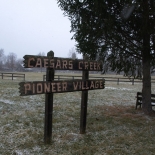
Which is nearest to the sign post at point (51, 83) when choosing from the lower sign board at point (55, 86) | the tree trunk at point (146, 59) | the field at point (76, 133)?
the lower sign board at point (55, 86)

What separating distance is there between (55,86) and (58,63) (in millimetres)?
592

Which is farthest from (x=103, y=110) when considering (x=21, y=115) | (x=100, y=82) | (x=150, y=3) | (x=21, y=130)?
(x=150, y=3)

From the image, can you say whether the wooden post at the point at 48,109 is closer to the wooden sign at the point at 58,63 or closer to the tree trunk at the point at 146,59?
the wooden sign at the point at 58,63

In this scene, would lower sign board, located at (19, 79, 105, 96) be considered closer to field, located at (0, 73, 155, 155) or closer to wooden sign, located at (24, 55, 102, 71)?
wooden sign, located at (24, 55, 102, 71)

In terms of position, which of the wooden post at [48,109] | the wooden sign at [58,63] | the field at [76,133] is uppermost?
the wooden sign at [58,63]

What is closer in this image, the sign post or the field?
the sign post

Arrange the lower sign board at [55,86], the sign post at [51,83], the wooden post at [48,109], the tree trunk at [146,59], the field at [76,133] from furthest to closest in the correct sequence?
the tree trunk at [146,59] < the wooden post at [48,109] < the field at [76,133] < the sign post at [51,83] < the lower sign board at [55,86]

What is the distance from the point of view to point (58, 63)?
4.91m

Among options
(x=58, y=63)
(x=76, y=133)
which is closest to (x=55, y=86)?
(x=58, y=63)

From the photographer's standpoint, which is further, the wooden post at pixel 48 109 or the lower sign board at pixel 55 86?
the wooden post at pixel 48 109

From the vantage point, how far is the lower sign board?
4.23 meters

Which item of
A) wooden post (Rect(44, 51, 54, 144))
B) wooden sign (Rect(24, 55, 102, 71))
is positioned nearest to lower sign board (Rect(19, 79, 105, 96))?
wooden post (Rect(44, 51, 54, 144))

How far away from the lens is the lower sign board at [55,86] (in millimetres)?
4227

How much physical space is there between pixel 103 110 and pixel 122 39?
3.18 m
